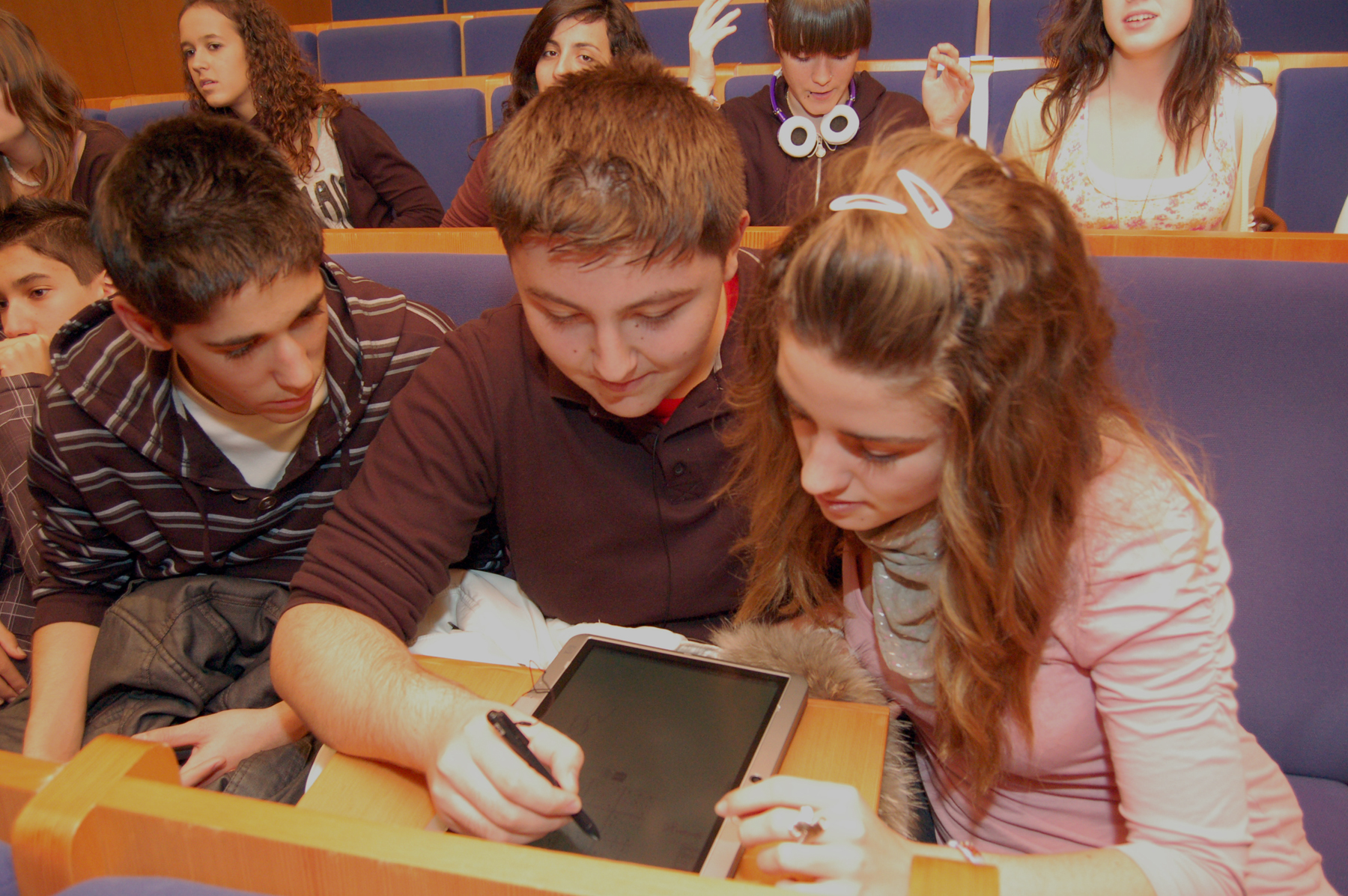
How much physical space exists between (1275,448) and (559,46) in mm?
1903

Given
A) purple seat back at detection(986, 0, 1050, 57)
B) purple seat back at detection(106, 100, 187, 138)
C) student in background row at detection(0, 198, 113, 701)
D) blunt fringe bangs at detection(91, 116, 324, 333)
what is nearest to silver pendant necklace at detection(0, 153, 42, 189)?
purple seat back at detection(106, 100, 187, 138)

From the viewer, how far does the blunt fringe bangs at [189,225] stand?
961 millimetres

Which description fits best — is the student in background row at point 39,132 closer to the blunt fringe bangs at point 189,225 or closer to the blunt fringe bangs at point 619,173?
the blunt fringe bangs at point 189,225

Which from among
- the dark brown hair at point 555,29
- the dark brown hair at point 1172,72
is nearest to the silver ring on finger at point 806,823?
the dark brown hair at point 1172,72

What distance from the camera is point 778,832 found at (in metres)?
0.56

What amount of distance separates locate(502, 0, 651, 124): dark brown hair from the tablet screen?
188 cm

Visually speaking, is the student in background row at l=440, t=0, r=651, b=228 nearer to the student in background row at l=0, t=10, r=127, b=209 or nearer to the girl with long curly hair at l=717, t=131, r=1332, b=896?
the student in background row at l=0, t=10, r=127, b=209

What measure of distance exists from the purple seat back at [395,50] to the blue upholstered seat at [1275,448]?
3.53m

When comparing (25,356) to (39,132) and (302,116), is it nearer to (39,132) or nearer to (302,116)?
(39,132)

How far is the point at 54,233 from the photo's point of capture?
4.93 feet

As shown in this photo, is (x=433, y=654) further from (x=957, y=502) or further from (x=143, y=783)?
(x=957, y=502)

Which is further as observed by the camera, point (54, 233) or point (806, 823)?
point (54, 233)

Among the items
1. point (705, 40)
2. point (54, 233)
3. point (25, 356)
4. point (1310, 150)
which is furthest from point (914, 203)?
point (1310, 150)

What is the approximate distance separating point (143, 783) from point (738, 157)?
739mm
